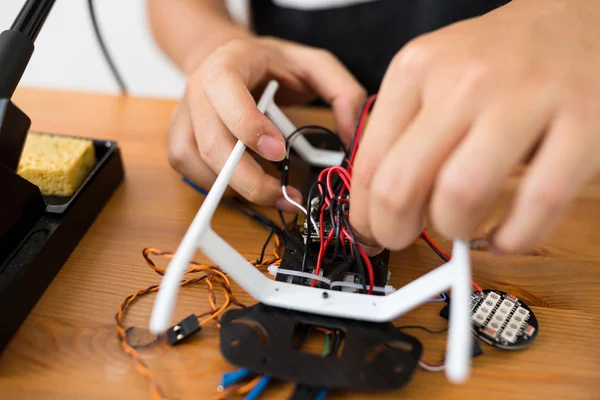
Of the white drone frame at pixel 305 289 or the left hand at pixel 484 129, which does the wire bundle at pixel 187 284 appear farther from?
the left hand at pixel 484 129

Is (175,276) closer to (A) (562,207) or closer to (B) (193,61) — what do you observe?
(A) (562,207)

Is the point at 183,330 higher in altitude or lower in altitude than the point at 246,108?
lower

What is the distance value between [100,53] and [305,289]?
5.14 feet

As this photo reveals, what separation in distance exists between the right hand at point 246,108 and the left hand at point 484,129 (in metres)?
0.18

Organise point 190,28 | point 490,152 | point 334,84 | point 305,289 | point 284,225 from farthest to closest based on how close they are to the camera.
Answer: point 190,28 < point 334,84 < point 284,225 < point 305,289 < point 490,152

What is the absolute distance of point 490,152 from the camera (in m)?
0.35

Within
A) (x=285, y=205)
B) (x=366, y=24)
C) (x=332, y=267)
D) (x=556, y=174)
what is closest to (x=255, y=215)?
(x=285, y=205)

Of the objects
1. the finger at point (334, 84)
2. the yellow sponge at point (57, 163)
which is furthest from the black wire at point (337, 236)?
the yellow sponge at point (57, 163)

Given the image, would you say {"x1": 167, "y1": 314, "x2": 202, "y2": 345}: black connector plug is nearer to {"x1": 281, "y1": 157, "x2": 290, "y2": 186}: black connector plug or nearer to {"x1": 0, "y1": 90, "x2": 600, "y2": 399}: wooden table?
{"x1": 0, "y1": 90, "x2": 600, "y2": 399}: wooden table

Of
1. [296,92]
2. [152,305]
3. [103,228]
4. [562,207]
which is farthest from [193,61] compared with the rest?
[562,207]

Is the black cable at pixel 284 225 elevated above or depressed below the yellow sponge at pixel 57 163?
below

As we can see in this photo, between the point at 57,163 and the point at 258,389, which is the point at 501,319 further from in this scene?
the point at 57,163

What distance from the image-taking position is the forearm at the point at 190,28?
800 millimetres

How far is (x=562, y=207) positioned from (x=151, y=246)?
44 centimetres
